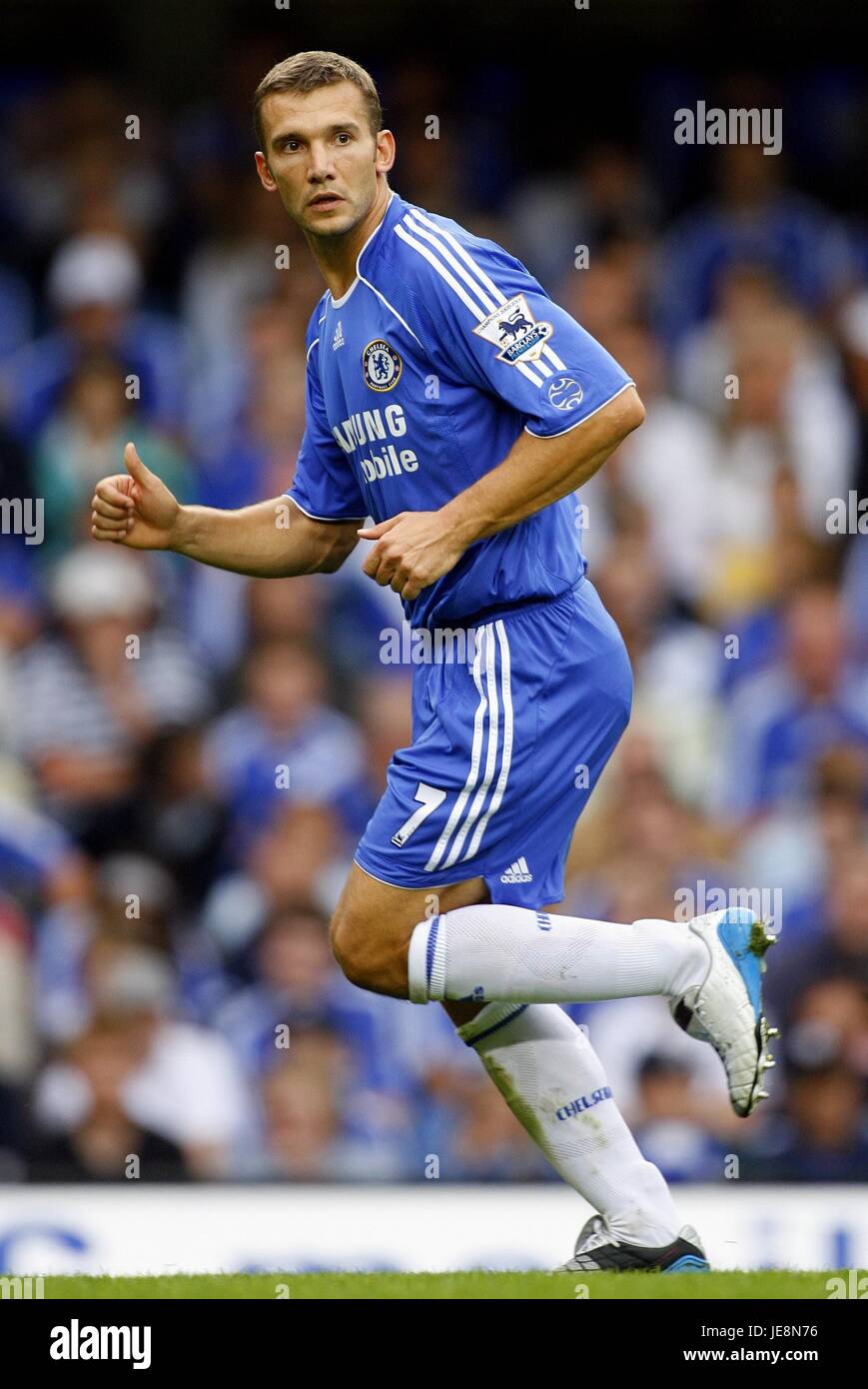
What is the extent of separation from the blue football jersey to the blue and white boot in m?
0.81

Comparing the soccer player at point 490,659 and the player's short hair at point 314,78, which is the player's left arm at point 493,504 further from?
the player's short hair at point 314,78

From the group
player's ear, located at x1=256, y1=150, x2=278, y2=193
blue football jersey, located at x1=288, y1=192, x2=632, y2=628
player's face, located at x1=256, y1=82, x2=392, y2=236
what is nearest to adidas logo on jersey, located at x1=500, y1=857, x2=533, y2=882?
blue football jersey, located at x1=288, y1=192, x2=632, y2=628

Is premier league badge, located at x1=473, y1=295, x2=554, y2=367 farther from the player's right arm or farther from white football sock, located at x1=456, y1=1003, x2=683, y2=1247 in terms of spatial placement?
white football sock, located at x1=456, y1=1003, x2=683, y2=1247

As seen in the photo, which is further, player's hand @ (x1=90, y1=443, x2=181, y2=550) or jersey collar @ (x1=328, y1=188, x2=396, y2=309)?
player's hand @ (x1=90, y1=443, x2=181, y2=550)

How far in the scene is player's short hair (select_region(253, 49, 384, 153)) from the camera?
4.37 meters

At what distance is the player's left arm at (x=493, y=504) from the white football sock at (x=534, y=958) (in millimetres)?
697

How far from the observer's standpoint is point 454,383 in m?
4.38

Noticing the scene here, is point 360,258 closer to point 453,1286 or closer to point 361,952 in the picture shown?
point 361,952

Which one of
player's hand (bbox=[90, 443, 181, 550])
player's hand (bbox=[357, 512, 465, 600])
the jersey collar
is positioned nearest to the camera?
player's hand (bbox=[357, 512, 465, 600])

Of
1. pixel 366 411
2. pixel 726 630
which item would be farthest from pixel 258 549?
pixel 726 630

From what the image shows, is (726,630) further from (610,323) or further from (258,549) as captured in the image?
(258,549)

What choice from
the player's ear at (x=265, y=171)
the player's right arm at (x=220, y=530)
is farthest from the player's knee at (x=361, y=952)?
the player's ear at (x=265, y=171)

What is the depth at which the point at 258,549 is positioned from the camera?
16.3ft

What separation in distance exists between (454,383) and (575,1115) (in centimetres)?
A: 159
